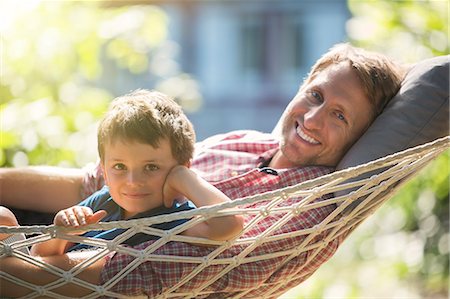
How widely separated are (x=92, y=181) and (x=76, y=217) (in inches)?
25.2

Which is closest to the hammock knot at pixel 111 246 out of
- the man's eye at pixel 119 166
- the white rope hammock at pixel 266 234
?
the white rope hammock at pixel 266 234

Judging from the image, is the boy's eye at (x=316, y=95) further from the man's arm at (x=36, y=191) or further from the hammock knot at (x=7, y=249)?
the hammock knot at (x=7, y=249)

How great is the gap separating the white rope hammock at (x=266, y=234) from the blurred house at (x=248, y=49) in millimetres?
6461

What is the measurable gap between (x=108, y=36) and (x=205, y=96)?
4.59 metres

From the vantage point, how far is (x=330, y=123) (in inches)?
84.5

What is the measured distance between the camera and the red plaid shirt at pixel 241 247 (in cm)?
168

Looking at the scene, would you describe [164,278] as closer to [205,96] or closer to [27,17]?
[27,17]

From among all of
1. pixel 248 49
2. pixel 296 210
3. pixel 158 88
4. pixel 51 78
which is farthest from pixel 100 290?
pixel 248 49

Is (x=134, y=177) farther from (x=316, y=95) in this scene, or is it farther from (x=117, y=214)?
(x=316, y=95)

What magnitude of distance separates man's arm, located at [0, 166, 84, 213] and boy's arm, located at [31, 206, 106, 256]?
58 centimetres

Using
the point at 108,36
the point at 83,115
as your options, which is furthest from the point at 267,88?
the point at 83,115

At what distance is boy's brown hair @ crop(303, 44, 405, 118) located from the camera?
216 centimetres

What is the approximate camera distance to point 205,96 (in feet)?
28.8

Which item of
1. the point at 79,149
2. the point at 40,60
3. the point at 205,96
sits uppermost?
the point at 40,60
